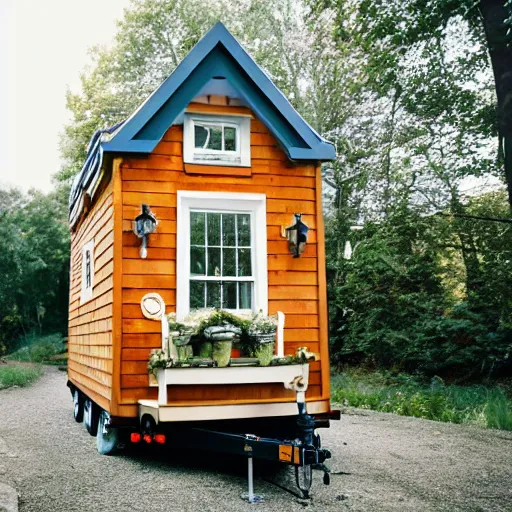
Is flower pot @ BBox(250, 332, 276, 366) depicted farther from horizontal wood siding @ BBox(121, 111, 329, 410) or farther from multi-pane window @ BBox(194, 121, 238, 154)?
multi-pane window @ BBox(194, 121, 238, 154)

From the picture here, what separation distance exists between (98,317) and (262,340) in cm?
242

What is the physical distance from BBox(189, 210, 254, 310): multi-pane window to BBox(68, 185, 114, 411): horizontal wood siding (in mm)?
889

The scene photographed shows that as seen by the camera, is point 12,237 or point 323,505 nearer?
point 323,505

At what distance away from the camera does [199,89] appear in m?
6.08

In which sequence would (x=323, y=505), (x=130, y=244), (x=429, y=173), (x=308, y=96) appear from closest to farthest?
(x=323, y=505)
(x=130, y=244)
(x=429, y=173)
(x=308, y=96)

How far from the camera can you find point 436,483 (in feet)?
18.7

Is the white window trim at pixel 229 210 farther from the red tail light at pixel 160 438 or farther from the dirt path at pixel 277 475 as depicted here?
the dirt path at pixel 277 475

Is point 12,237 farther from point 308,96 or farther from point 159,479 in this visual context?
point 159,479

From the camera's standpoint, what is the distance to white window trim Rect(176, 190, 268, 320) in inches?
239

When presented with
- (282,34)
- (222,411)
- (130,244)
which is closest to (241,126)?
(130,244)

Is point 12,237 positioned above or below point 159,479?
above

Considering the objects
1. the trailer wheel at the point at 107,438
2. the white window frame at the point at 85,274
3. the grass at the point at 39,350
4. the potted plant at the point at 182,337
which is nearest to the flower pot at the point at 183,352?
the potted plant at the point at 182,337

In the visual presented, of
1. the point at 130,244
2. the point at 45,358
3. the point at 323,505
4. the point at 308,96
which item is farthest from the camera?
the point at 45,358

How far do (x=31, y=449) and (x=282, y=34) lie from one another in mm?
16524
